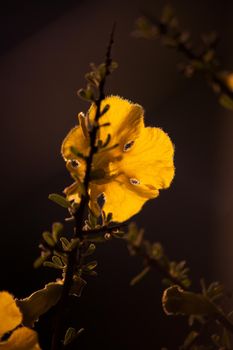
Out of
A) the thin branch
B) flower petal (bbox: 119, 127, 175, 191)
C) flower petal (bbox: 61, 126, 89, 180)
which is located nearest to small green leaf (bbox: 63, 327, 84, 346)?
the thin branch

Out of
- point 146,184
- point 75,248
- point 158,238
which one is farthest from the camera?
point 158,238

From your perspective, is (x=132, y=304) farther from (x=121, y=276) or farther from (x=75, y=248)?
(x=75, y=248)

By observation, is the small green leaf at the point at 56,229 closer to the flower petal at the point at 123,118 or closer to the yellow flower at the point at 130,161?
the yellow flower at the point at 130,161

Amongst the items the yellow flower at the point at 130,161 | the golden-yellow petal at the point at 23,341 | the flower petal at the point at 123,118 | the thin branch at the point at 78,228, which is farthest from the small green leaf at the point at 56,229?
the flower petal at the point at 123,118

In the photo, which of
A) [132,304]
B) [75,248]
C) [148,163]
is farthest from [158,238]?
[75,248]

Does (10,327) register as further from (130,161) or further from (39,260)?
(130,161)

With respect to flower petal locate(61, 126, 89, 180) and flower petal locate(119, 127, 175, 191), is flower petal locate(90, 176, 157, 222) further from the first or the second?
flower petal locate(61, 126, 89, 180)
